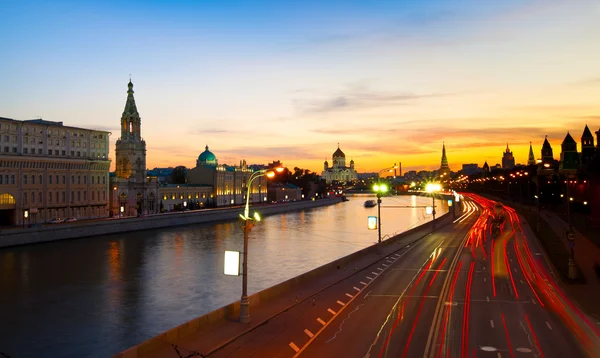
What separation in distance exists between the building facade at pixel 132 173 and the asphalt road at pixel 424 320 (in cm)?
7689

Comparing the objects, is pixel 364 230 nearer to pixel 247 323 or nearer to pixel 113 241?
pixel 113 241

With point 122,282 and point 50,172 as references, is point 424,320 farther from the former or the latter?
point 50,172

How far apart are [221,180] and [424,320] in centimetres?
12475

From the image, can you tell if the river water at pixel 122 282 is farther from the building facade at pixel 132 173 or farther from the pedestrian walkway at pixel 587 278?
the building facade at pixel 132 173

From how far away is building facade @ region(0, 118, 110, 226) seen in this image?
240 ft

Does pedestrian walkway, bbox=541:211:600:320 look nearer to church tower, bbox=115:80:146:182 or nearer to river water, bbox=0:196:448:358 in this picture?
river water, bbox=0:196:448:358

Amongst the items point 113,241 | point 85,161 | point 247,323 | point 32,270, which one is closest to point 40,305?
point 32,270

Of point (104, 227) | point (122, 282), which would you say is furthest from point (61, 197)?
point (122, 282)

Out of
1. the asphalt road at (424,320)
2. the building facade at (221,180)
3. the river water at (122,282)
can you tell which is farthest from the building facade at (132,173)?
the asphalt road at (424,320)

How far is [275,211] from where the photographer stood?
142m

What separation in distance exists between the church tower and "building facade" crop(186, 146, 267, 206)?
30.4 m

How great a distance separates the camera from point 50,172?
263ft

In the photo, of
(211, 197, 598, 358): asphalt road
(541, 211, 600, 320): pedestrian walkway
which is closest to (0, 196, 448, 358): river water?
(211, 197, 598, 358): asphalt road

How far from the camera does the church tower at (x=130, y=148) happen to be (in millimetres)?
107319
